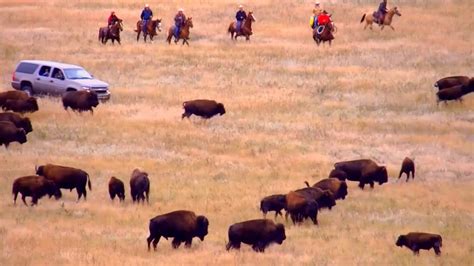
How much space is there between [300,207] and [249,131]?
39.4 feet

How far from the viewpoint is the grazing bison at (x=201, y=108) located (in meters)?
41.5

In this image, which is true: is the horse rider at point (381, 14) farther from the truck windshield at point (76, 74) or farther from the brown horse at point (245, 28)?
the truck windshield at point (76, 74)

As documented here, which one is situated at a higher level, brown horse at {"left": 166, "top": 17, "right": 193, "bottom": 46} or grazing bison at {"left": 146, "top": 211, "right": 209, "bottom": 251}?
brown horse at {"left": 166, "top": 17, "right": 193, "bottom": 46}

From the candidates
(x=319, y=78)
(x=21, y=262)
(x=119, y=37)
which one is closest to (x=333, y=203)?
(x=21, y=262)

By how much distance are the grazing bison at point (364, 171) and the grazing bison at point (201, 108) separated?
356 inches

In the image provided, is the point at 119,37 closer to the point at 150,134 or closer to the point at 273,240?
the point at 150,134

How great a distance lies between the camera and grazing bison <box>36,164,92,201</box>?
99.3ft

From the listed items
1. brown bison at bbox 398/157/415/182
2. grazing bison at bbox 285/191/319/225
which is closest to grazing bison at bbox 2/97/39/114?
brown bison at bbox 398/157/415/182

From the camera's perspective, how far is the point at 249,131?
40.2 meters

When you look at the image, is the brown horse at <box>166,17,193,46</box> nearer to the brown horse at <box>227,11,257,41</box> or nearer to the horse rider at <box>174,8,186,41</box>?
the horse rider at <box>174,8,186,41</box>

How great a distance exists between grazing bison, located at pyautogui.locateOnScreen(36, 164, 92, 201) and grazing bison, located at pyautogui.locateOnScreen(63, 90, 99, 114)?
11.3 metres

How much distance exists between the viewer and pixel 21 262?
24.1m

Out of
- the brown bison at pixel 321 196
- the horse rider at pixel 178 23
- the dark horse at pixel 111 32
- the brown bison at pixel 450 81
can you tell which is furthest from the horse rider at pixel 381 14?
the brown bison at pixel 321 196

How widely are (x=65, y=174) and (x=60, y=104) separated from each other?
541 inches
